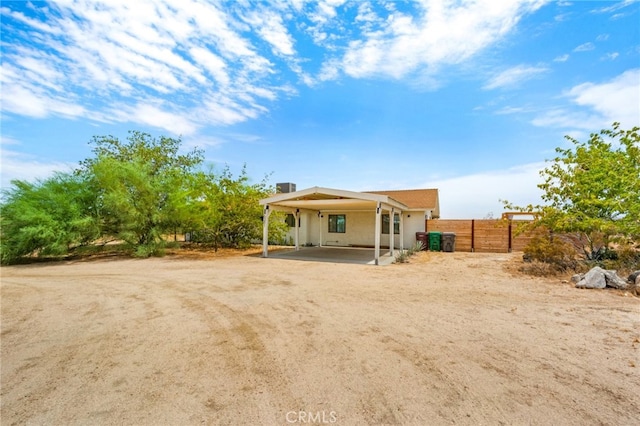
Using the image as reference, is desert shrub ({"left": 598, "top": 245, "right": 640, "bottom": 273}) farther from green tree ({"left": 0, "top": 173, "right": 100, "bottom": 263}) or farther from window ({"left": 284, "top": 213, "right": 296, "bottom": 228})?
green tree ({"left": 0, "top": 173, "right": 100, "bottom": 263})

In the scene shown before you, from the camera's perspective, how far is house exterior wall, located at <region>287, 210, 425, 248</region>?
1636cm

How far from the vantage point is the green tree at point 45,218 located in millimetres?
10180

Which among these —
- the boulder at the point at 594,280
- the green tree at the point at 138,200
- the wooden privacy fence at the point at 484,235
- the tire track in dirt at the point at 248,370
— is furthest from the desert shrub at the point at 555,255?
the green tree at the point at 138,200

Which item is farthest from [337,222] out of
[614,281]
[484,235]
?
[614,281]

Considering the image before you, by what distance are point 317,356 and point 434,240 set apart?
43.8ft

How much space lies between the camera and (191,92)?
38.0 feet

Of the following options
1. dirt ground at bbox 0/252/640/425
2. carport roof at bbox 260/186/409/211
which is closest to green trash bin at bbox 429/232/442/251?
carport roof at bbox 260/186/409/211

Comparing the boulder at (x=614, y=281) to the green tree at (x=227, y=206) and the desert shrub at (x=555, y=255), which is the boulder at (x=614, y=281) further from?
the green tree at (x=227, y=206)

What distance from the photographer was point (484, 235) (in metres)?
14.9

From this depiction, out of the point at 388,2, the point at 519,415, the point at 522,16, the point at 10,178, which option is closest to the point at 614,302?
the point at 519,415

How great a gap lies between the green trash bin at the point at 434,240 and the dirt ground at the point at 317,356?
8.63 meters

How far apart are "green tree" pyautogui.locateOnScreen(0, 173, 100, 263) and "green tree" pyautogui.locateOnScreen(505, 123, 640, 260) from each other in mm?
15409

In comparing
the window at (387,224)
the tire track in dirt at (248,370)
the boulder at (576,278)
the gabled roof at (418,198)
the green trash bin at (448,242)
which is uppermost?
the gabled roof at (418,198)

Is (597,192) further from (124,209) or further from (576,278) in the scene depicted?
(124,209)
